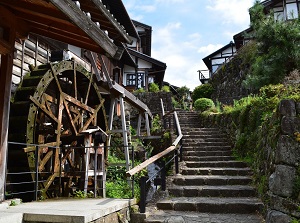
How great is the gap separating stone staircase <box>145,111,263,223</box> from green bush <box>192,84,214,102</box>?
1670 cm

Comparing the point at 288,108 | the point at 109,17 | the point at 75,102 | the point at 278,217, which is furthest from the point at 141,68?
the point at 278,217

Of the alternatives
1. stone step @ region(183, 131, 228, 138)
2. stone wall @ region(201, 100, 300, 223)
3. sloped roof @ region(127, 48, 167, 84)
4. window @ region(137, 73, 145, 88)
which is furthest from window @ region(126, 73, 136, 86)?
stone wall @ region(201, 100, 300, 223)

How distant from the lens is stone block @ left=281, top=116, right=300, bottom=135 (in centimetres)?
446

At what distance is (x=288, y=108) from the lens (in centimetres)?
459

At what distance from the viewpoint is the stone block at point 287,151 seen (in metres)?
4.32

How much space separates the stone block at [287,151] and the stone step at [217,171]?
2.27 metres

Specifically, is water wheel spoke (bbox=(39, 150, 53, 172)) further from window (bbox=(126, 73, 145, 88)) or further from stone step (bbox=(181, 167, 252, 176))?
window (bbox=(126, 73, 145, 88))

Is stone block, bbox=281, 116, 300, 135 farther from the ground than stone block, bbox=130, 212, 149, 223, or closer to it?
farther from the ground

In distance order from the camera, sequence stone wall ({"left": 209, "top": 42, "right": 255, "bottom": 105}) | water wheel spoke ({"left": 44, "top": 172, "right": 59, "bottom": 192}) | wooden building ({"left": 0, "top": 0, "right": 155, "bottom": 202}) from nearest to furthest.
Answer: wooden building ({"left": 0, "top": 0, "right": 155, "bottom": 202})
water wheel spoke ({"left": 44, "top": 172, "right": 59, "bottom": 192})
stone wall ({"left": 209, "top": 42, "right": 255, "bottom": 105})

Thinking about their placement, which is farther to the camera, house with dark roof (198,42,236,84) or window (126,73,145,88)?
house with dark roof (198,42,236,84)

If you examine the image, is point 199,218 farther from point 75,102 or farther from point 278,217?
point 75,102

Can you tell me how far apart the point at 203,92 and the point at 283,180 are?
21.4m

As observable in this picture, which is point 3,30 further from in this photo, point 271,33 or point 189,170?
point 271,33

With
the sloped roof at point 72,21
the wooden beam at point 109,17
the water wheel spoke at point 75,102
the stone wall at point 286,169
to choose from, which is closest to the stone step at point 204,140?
the water wheel spoke at point 75,102
